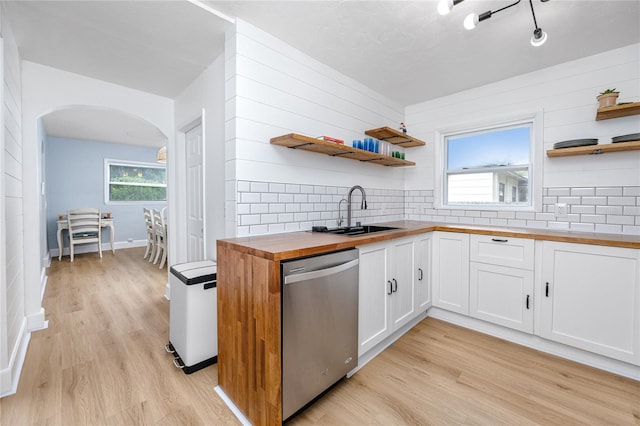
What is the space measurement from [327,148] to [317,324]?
1396mm

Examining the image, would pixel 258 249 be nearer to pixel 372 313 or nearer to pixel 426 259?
pixel 372 313

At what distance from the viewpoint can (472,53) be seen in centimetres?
241

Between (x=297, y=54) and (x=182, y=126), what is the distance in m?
1.55

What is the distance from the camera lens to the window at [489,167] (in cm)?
290

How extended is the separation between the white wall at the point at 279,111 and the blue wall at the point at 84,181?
19.8 feet

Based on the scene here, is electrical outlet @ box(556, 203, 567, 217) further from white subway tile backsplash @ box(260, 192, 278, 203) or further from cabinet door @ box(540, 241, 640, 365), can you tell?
white subway tile backsplash @ box(260, 192, 278, 203)

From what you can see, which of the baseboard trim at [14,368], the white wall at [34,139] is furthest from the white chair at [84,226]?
the baseboard trim at [14,368]

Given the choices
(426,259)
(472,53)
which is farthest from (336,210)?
(472,53)

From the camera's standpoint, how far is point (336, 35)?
2135 mm

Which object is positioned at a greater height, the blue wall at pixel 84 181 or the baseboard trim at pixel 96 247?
the blue wall at pixel 84 181

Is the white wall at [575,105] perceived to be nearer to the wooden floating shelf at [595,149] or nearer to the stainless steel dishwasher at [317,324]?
the wooden floating shelf at [595,149]

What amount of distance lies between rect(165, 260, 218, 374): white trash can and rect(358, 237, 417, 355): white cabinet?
1.07 metres

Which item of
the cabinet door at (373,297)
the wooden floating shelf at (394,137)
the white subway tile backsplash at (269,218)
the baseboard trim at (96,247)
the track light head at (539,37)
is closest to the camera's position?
the track light head at (539,37)

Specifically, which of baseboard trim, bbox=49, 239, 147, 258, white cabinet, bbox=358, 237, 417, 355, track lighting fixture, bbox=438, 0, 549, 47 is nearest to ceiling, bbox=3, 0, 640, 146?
track lighting fixture, bbox=438, 0, 549, 47
